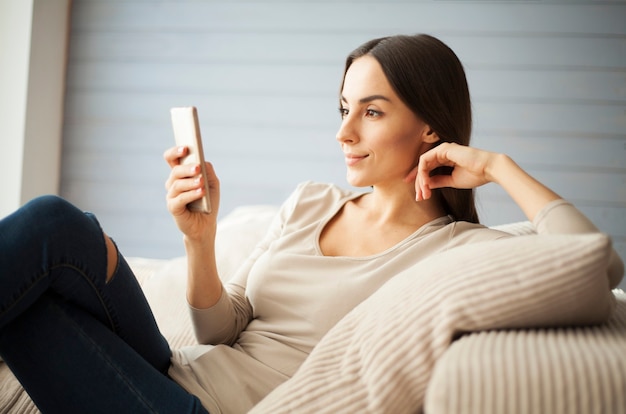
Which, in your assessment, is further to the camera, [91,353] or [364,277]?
[364,277]

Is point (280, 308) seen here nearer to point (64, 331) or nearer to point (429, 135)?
point (64, 331)

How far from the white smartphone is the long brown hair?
0.54 m

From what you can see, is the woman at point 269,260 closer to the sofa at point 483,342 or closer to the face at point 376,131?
the face at point 376,131

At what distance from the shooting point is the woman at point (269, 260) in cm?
100

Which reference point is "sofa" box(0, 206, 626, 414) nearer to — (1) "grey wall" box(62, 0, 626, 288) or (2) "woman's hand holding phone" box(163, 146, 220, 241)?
(2) "woman's hand holding phone" box(163, 146, 220, 241)

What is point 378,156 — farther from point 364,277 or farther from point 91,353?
point 91,353

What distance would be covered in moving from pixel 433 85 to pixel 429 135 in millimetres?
130

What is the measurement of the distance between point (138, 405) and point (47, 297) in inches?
10.3

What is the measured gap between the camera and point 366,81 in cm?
143

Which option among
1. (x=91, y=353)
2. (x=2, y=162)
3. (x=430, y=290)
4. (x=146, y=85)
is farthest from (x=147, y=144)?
(x=430, y=290)

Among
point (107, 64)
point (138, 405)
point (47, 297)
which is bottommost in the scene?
point (138, 405)

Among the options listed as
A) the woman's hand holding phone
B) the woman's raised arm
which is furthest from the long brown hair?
the woman's hand holding phone

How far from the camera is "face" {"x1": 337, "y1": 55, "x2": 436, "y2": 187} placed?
1.41 metres

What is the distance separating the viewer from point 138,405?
0.99 metres
